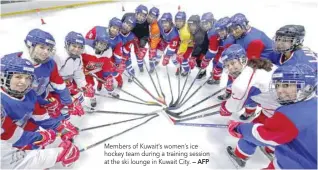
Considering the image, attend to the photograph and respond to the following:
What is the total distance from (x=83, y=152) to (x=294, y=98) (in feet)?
6.26

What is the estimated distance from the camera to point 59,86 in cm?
248

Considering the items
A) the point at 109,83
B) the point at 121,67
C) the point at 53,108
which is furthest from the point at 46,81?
the point at 121,67

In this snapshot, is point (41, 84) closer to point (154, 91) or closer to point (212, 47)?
point (154, 91)

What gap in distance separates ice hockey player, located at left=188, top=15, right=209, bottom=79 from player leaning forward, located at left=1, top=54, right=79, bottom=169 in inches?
98.2

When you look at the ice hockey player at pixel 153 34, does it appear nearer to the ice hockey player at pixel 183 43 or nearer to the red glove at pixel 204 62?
the ice hockey player at pixel 183 43

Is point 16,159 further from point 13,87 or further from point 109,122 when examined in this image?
point 109,122

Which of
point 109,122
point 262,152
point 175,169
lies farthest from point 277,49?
point 109,122

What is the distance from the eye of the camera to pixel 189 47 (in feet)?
13.0

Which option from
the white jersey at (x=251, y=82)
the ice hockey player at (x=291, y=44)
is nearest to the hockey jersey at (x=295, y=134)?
the white jersey at (x=251, y=82)

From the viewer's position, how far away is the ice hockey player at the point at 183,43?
375cm

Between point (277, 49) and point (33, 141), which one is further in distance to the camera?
point (277, 49)

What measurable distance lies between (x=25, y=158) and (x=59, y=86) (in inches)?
34.5

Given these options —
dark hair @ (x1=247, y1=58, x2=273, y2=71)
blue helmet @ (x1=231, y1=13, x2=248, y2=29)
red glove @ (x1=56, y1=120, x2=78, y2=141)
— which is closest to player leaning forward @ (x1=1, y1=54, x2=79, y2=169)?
red glove @ (x1=56, y1=120, x2=78, y2=141)

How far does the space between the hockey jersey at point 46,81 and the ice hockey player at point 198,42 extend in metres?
2.06
